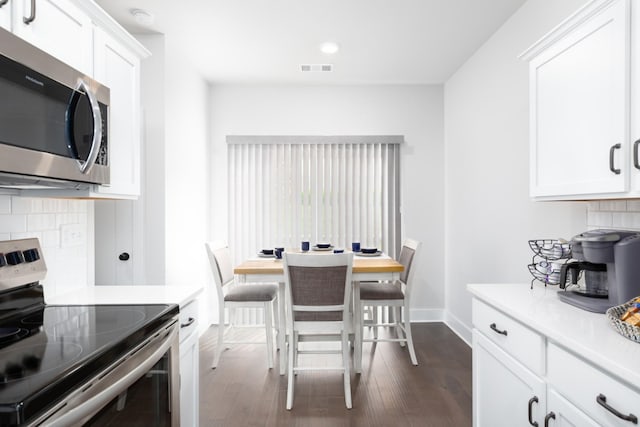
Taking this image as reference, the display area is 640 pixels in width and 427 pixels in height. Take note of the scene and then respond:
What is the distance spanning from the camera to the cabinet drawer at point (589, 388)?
3.15 ft

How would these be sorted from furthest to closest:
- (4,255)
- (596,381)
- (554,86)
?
(554,86), (4,255), (596,381)

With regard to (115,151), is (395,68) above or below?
above

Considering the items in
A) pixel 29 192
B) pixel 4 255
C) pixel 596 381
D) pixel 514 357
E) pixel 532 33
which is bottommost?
A: pixel 514 357

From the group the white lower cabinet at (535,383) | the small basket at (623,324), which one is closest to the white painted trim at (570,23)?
the small basket at (623,324)

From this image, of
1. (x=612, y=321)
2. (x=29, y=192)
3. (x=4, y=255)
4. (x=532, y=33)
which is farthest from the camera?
(x=532, y=33)

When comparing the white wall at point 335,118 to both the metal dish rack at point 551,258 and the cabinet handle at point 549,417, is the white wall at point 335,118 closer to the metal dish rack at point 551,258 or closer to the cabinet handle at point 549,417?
the metal dish rack at point 551,258

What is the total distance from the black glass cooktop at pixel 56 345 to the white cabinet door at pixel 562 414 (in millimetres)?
1376

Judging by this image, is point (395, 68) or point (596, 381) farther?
point (395, 68)

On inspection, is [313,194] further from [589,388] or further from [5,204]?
[589,388]

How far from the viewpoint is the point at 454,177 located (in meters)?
3.99

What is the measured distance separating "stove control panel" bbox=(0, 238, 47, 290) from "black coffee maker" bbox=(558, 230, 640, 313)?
219 cm

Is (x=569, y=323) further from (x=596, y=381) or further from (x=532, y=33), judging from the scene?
(x=532, y=33)

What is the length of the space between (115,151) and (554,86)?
6.68 feet

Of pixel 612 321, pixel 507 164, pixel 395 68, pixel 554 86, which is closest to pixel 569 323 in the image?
pixel 612 321
